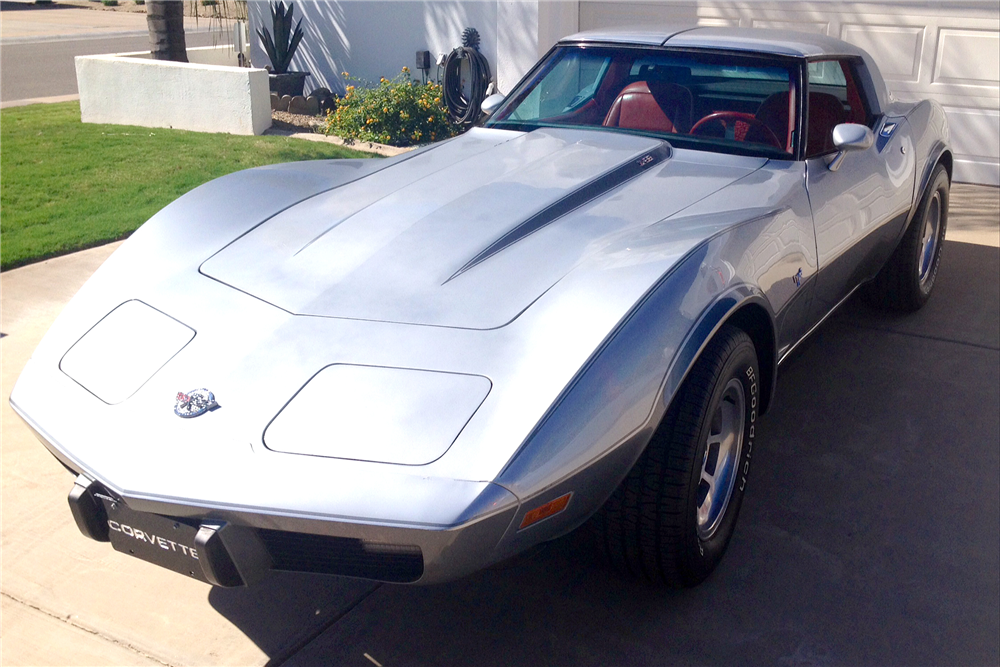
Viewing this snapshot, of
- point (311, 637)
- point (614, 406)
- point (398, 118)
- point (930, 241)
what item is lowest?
point (311, 637)

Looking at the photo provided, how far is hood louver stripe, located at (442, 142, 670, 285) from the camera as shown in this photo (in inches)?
104

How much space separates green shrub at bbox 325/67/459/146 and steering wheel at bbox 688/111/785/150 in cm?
544

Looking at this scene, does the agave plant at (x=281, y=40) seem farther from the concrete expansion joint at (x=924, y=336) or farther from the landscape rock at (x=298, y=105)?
the concrete expansion joint at (x=924, y=336)

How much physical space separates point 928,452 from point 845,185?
1.05m

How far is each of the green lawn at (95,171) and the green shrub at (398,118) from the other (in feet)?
1.56

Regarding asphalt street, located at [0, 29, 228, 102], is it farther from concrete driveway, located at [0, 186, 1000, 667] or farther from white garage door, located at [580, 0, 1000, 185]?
concrete driveway, located at [0, 186, 1000, 667]

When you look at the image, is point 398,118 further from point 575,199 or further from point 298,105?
point 575,199

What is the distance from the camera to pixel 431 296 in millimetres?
2439

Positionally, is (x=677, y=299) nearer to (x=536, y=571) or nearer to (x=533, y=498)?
(x=533, y=498)

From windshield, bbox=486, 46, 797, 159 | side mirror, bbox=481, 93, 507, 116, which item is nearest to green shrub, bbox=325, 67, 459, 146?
side mirror, bbox=481, 93, 507, 116

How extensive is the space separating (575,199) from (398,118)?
6.25 m

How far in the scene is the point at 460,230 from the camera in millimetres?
2754

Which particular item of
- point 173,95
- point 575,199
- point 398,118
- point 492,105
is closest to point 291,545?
point 575,199

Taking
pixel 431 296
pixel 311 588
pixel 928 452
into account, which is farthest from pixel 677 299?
pixel 928 452
